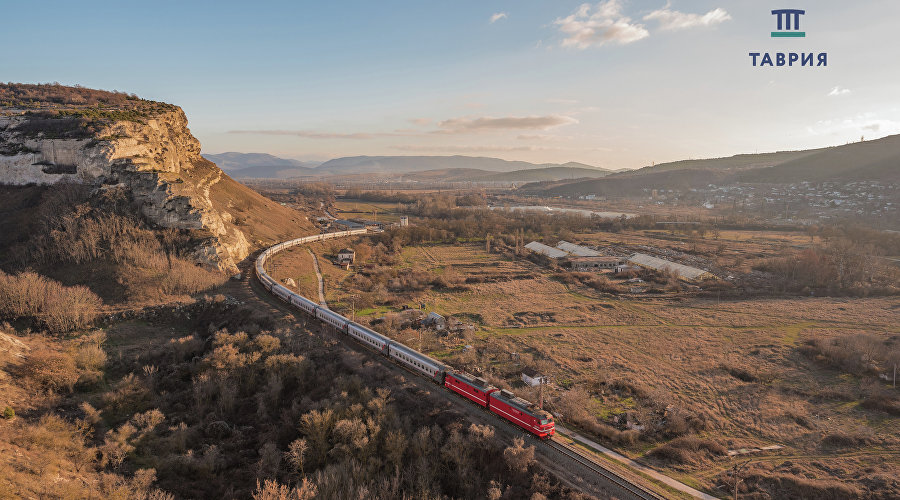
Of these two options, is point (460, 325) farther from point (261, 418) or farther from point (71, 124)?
point (71, 124)

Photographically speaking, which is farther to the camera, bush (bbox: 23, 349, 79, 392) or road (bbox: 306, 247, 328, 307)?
road (bbox: 306, 247, 328, 307)

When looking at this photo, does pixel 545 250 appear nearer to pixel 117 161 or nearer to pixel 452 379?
pixel 452 379

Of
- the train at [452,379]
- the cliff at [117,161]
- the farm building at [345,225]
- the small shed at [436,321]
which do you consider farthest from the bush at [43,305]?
the farm building at [345,225]

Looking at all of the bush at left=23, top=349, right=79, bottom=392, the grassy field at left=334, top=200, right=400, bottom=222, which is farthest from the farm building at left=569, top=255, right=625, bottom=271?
the grassy field at left=334, top=200, right=400, bottom=222

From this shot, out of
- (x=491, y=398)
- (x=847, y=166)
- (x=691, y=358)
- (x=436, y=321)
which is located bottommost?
(x=691, y=358)

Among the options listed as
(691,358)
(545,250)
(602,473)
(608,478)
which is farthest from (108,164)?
(545,250)

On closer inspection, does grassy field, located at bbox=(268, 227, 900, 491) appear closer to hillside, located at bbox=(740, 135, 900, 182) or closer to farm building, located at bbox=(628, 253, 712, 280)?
farm building, located at bbox=(628, 253, 712, 280)
